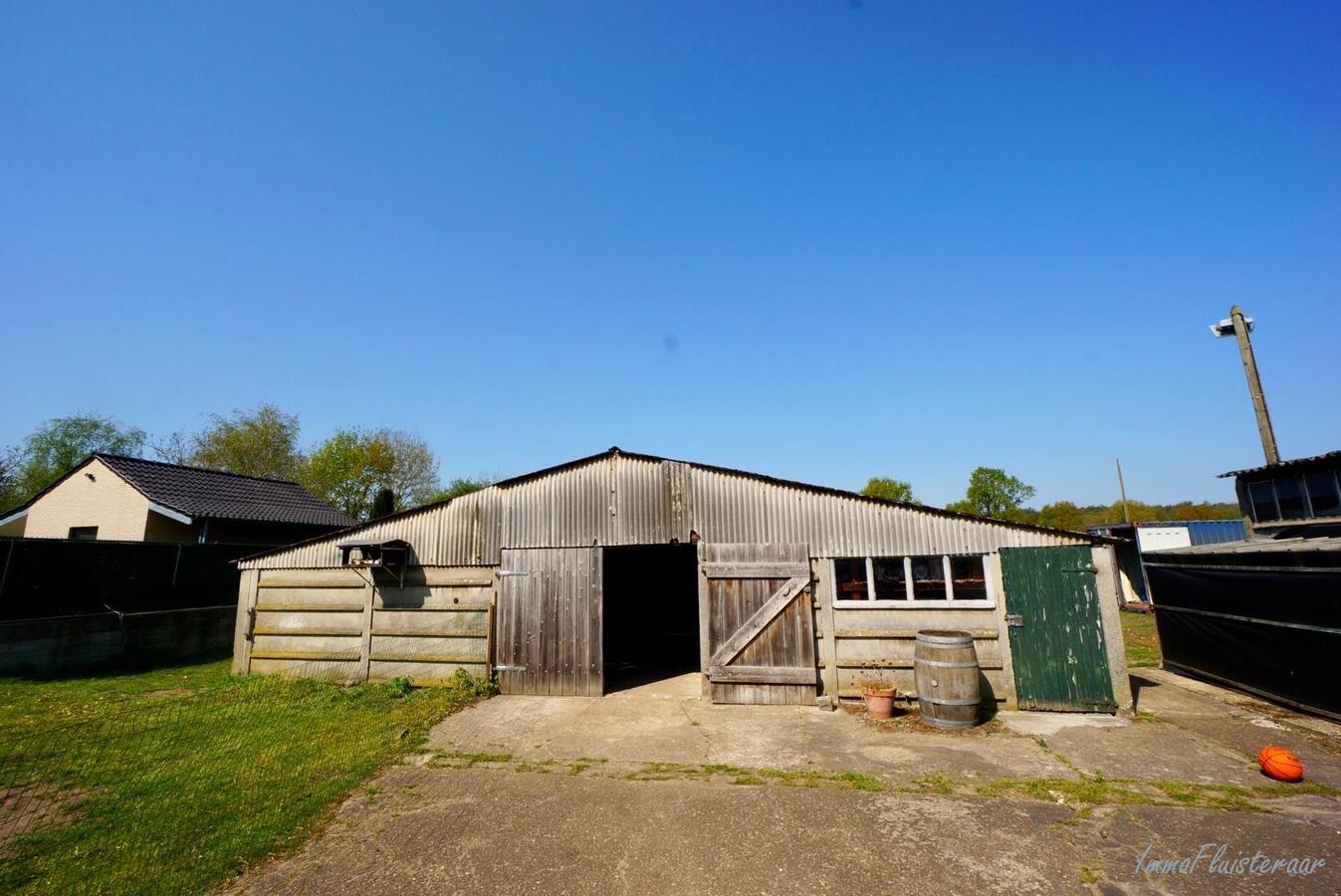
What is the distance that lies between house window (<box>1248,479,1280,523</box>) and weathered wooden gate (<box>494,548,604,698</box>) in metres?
17.5

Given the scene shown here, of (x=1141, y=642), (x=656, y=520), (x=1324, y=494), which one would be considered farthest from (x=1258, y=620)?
(x=656, y=520)

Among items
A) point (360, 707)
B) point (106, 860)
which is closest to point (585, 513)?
point (360, 707)

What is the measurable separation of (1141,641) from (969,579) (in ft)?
32.8

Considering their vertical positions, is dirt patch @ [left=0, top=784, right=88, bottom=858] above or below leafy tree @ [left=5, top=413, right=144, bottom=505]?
below

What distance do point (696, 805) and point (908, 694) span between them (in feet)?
15.9

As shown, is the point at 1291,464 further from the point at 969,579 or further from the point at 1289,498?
the point at 969,579

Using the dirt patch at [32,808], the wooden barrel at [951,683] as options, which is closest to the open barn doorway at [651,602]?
the wooden barrel at [951,683]

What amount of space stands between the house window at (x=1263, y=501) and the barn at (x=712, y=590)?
33.4 feet

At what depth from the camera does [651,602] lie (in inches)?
672

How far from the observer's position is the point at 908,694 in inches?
354

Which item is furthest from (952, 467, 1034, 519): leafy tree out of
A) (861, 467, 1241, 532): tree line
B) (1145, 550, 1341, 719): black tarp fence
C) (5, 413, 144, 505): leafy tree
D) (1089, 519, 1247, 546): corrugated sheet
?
(5, 413, 144, 505): leafy tree

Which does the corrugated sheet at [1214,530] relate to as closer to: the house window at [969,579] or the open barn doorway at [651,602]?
the house window at [969,579]

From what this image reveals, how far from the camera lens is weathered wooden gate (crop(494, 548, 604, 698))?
1038 centimetres

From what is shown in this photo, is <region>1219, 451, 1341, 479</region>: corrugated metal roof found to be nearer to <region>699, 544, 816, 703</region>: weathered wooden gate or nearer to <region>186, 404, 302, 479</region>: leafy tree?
<region>699, 544, 816, 703</region>: weathered wooden gate
